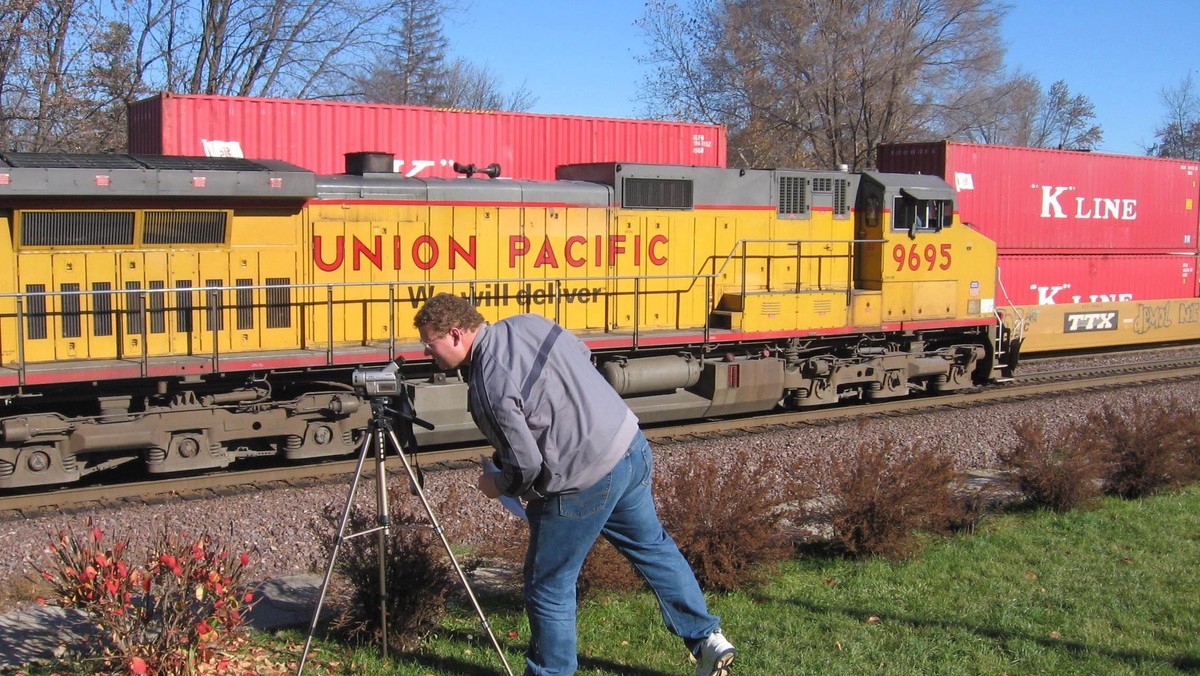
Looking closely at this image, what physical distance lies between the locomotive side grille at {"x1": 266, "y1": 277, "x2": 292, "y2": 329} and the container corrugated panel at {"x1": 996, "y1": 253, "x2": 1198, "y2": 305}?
13.5 meters

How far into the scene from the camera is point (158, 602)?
466cm

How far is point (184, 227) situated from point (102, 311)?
1.10 m

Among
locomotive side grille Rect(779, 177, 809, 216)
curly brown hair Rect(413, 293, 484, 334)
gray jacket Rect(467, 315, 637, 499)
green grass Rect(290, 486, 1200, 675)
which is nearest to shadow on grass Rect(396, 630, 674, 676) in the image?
green grass Rect(290, 486, 1200, 675)

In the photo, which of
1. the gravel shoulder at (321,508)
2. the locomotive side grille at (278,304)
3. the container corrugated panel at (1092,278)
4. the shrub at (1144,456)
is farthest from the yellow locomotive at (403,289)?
the container corrugated panel at (1092,278)

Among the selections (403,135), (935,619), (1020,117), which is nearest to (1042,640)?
(935,619)

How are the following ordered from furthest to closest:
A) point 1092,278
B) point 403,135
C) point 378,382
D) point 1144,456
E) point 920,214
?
point 1092,278, point 403,135, point 920,214, point 1144,456, point 378,382

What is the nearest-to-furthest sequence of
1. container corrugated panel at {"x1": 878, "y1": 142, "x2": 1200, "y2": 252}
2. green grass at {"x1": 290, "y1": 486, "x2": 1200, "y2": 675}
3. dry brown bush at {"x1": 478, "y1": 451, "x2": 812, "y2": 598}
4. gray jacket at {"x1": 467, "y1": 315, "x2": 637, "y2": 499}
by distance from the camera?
gray jacket at {"x1": 467, "y1": 315, "x2": 637, "y2": 499} → green grass at {"x1": 290, "y1": 486, "x2": 1200, "y2": 675} → dry brown bush at {"x1": 478, "y1": 451, "x2": 812, "y2": 598} → container corrugated panel at {"x1": 878, "y1": 142, "x2": 1200, "y2": 252}

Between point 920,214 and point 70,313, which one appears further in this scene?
point 920,214

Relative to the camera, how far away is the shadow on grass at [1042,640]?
545cm

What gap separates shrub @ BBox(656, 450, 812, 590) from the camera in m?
6.47

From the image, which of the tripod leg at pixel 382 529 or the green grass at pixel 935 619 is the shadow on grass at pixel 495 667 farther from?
the tripod leg at pixel 382 529

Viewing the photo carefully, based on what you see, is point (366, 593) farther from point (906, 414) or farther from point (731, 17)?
point (731, 17)

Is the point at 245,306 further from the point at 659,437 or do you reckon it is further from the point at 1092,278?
the point at 1092,278

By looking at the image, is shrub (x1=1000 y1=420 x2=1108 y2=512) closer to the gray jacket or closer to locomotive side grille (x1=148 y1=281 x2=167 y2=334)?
the gray jacket
